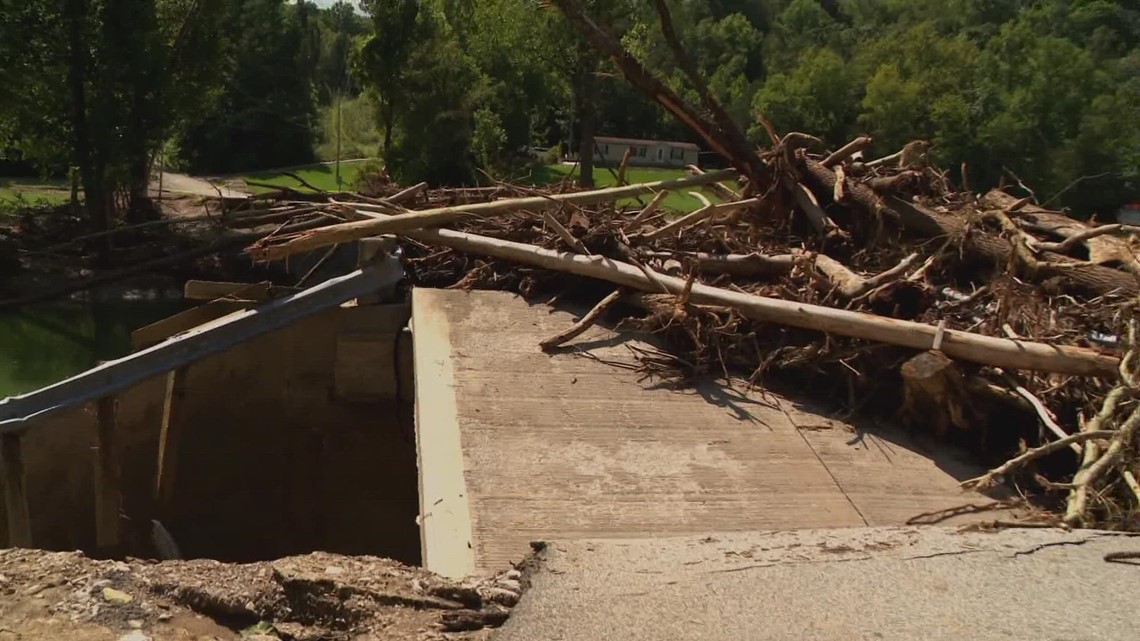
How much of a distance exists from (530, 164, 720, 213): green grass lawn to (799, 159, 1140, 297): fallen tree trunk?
1642 millimetres

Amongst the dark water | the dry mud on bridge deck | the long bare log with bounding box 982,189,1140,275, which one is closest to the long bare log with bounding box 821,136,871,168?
the long bare log with bounding box 982,189,1140,275

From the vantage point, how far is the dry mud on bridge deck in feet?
14.5

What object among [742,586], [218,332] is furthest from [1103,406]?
[218,332]

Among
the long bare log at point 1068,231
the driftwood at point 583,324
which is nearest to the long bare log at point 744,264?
the driftwood at point 583,324

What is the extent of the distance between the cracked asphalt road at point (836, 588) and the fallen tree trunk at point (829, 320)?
59.9 inches

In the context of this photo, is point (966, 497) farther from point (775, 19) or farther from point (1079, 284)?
point (775, 19)

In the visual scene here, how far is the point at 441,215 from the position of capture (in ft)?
26.9

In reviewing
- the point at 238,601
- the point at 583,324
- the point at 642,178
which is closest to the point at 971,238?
the point at 583,324

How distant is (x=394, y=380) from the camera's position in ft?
30.5

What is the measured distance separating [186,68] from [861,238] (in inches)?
932

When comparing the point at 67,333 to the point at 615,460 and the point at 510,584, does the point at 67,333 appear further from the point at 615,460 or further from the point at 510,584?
the point at 510,584

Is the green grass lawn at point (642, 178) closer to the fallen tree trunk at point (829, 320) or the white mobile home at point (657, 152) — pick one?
the fallen tree trunk at point (829, 320)

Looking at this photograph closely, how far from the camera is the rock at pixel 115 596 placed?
3.25m

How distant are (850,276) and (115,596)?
4.95 m
